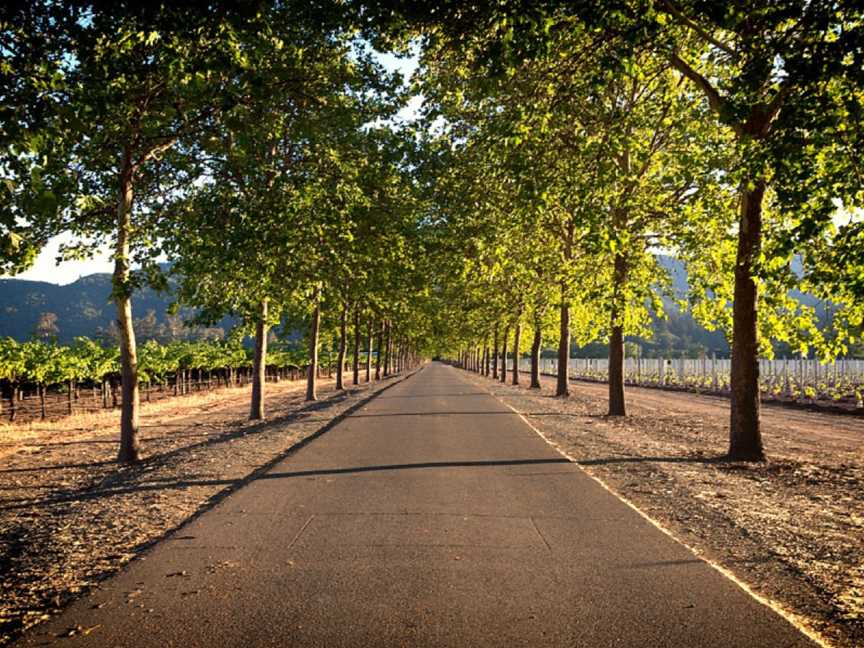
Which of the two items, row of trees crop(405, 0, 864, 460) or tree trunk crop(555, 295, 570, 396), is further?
tree trunk crop(555, 295, 570, 396)

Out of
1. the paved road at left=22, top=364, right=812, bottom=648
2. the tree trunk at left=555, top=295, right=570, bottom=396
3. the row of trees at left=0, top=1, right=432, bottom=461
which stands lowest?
the paved road at left=22, top=364, right=812, bottom=648

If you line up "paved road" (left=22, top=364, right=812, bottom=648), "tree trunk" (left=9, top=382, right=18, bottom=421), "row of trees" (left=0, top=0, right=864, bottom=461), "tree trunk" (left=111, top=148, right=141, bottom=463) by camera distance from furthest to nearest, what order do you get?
"tree trunk" (left=9, top=382, right=18, bottom=421) < "tree trunk" (left=111, top=148, right=141, bottom=463) < "row of trees" (left=0, top=0, right=864, bottom=461) < "paved road" (left=22, top=364, right=812, bottom=648)

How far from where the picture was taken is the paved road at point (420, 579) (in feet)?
13.4

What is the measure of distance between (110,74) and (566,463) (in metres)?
8.86

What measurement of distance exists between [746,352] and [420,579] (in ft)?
30.2

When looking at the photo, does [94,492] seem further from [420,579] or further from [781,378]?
[781,378]

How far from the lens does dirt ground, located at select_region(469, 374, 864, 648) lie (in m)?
5.16

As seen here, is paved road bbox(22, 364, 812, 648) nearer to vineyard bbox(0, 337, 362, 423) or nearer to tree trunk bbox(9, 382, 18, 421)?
tree trunk bbox(9, 382, 18, 421)

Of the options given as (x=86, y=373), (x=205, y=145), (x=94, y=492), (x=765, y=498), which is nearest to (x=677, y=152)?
(x=765, y=498)

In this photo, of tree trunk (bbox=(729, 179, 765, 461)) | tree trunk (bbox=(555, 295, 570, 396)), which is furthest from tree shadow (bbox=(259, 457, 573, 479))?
tree trunk (bbox=(555, 295, 570, 396))

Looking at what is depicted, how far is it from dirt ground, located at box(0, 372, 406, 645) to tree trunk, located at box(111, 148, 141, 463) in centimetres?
57

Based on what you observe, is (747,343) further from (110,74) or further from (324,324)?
(324,324)

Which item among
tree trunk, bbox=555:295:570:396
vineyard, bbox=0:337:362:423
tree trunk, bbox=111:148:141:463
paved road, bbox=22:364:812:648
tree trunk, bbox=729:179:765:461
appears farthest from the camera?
tree trunk, bbox=555:295:570:396

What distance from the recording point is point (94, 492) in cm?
918
